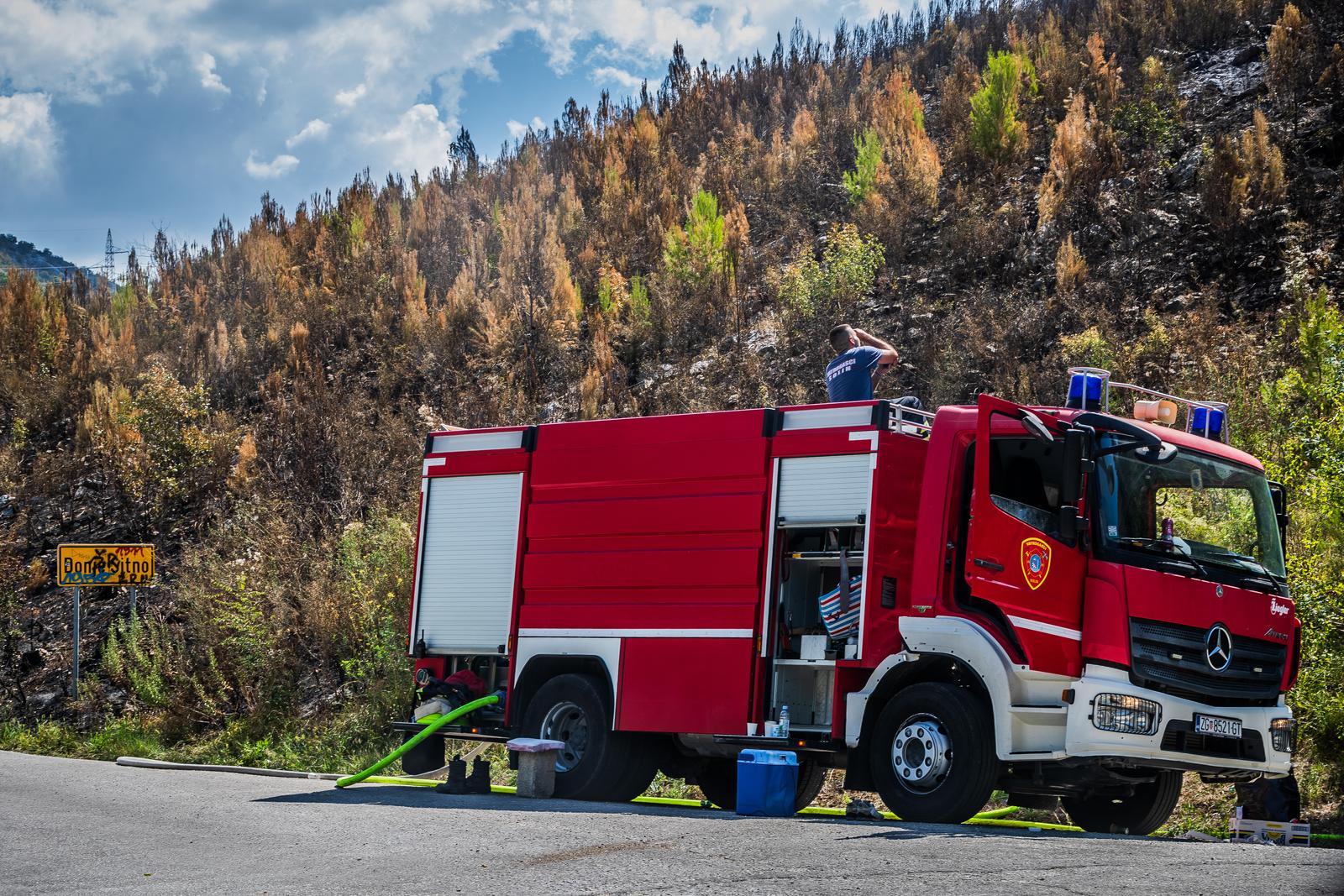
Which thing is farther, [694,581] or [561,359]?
[561,359]

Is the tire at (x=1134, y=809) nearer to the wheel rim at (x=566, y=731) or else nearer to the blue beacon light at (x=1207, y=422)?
the blue beacon light at (x=1207, y=422)

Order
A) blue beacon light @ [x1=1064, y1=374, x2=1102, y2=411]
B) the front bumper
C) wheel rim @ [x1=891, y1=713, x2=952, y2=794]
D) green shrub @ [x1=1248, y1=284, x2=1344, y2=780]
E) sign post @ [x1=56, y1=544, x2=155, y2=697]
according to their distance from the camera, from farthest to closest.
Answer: sign post @ [x1=56, y1=544, x2=155, y2=697], green shrub @ [x1=1248, y1=284, x2=1344, y2=780], blue beacon light @ [x1=1064, y1=374, x2=1102, y2=411], wheel rim @ [x1=891, y1=713, x2=952, y2=794], the front bumper

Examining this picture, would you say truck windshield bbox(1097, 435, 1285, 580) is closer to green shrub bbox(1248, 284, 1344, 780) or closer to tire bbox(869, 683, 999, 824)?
green shrub bbox(1248, 284, 1344, 780)

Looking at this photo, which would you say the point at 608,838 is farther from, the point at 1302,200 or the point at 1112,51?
the point at 1112,51

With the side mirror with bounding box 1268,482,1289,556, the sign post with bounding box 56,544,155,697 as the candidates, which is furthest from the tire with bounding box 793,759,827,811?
the sign post with bounding box 56,544,155,697

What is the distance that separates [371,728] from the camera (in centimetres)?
1672

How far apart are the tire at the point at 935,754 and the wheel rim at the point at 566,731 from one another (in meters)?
3.07

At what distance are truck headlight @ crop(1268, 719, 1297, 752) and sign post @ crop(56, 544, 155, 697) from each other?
50.4 ft

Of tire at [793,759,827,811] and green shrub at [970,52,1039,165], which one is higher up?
green shrub at [970,52,1039,165]

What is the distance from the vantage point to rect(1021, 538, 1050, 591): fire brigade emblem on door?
370 inches

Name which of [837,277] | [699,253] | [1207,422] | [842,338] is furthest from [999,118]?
[1207,422]

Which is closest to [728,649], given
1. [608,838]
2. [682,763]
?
[682,763]

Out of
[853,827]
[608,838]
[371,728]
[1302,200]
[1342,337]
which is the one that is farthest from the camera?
[1302,200]

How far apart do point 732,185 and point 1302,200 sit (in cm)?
1127
